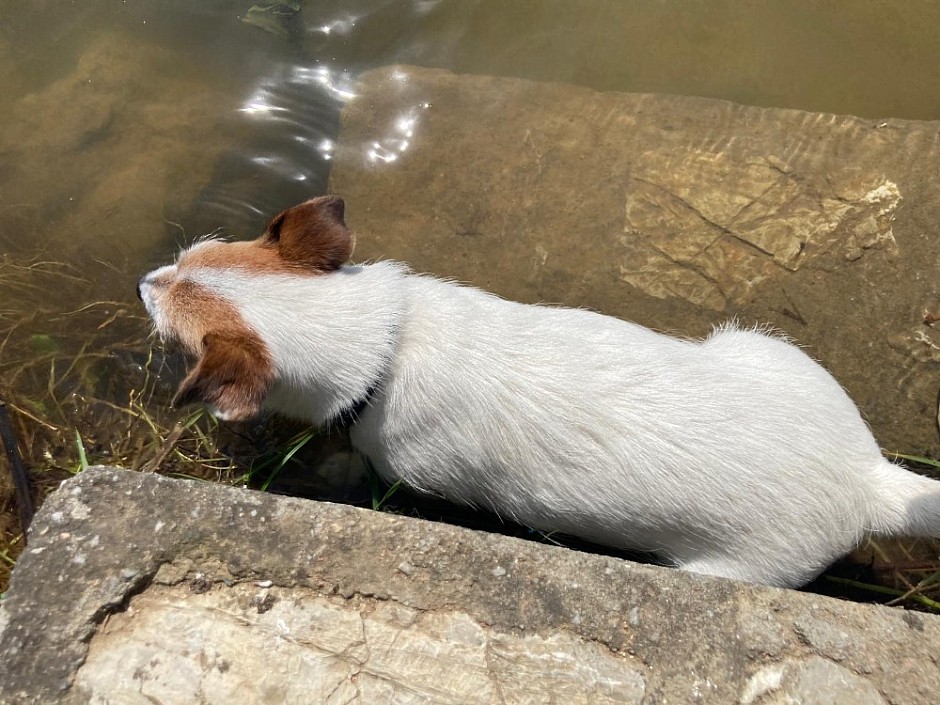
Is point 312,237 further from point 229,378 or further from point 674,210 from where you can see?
point 674,210

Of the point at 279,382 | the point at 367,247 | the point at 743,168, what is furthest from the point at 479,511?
the point at 743,168

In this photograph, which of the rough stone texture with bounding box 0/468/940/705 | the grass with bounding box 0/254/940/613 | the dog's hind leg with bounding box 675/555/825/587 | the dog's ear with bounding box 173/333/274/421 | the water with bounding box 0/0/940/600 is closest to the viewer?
the rough stone texture with bounding box 0/468/940/705

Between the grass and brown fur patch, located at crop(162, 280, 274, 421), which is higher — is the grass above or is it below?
below

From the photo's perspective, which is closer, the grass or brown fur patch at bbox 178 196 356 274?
brown fur patch at bbox 178 196 356 274

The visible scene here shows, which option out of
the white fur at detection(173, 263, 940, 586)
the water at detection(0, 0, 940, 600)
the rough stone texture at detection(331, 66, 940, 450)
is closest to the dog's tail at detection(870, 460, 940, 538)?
the white fur at detection(173, 263, 940, 586)

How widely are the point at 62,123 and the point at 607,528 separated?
430cm

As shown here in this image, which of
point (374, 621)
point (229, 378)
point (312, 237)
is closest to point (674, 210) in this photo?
point (312, 237)

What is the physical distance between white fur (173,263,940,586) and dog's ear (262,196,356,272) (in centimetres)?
9

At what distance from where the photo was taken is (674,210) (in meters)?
4.29

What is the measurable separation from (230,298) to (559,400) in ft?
4.56

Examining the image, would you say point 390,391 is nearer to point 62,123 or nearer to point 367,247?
point 367,247

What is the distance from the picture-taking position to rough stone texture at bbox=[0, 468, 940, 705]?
7.54 feet

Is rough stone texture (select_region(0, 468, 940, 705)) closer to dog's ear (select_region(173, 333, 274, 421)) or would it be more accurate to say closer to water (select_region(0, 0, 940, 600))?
dog's ear (select_region(173, 333, 274, 421))

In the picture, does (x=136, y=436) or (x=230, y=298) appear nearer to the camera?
(x=230, y=298)
